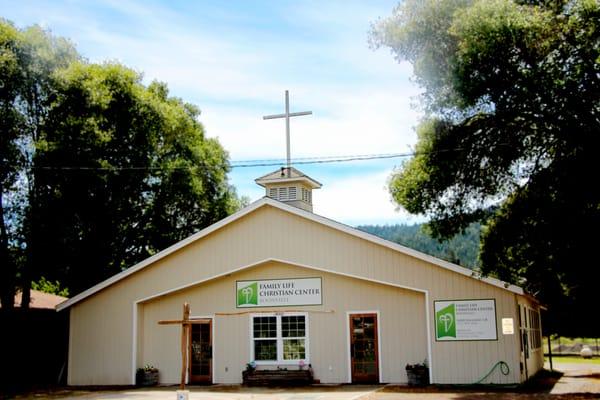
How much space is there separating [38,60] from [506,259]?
60.2 ft

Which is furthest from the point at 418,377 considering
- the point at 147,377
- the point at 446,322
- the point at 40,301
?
the point at 40,301

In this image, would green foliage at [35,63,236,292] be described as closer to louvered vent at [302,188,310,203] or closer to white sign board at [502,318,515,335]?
louvered vent at [302,188,310,203]

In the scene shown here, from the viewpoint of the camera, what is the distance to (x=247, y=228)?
2323 centimetres

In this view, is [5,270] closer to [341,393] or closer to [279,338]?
[279,338]

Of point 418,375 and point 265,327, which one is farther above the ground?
point 265,327

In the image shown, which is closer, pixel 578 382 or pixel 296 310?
pixel 296 310

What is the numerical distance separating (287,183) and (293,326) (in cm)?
497

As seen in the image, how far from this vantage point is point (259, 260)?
74.9 feet

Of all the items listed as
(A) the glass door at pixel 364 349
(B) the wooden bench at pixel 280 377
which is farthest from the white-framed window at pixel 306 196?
(B) the wooden bench at pixel 280 377

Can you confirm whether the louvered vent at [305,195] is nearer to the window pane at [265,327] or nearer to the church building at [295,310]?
the church building at [295,310]

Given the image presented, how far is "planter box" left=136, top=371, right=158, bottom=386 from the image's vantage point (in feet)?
75.4

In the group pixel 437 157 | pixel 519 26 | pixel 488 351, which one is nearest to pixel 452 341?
pixel 488 351

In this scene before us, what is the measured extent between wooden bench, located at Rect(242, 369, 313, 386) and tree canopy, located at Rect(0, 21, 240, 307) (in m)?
10.7

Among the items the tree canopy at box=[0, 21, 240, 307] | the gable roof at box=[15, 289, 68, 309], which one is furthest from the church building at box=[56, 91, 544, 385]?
the gable roof at box=[15, 289, 68, 309]
